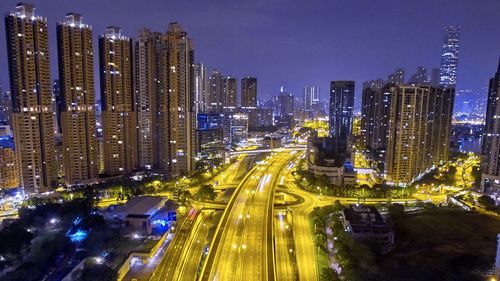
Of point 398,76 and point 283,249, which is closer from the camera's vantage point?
point 283,249

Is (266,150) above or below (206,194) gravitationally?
above

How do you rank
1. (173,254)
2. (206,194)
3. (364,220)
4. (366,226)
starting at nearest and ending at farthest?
(173,254) → (366,226) → (364,220) → (206,194)

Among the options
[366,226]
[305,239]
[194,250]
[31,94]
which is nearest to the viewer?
[194,250]

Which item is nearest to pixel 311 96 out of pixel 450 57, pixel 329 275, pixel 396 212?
pixel 450 57

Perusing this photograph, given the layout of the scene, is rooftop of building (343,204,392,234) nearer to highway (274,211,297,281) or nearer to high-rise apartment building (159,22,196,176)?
highway (274,211,297,281)

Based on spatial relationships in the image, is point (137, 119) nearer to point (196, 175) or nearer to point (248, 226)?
point (196, 175)

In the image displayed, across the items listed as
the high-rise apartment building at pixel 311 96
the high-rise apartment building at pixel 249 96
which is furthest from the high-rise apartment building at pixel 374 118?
the high-rise apartment building at pixel 311 96

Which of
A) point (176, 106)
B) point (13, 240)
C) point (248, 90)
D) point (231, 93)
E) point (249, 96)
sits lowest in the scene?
point (13, 240)

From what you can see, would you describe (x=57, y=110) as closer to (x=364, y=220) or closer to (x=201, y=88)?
(x=364, y=220)
